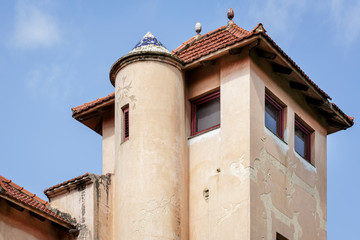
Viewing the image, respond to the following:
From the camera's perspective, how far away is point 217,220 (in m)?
28.3

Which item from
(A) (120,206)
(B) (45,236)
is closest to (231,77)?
(A) (120,206)

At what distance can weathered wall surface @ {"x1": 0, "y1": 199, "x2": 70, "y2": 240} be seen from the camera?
93.1 ft

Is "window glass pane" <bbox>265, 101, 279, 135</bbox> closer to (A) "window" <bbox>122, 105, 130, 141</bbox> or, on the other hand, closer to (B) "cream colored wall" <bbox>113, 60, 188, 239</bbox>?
(B) "cream colored wall" <bbox>113, 60, 188, 239</bbox>

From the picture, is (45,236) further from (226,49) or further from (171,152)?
(226,49)

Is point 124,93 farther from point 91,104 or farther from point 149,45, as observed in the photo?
point 91,104

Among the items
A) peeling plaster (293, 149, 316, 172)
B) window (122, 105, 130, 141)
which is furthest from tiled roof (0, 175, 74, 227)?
peeling plaster (293, 149, 316, 172)

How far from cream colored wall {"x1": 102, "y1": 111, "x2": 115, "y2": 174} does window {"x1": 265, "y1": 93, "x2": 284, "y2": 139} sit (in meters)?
5.39

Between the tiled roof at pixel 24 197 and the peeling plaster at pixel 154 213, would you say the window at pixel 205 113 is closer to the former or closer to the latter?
the peeling plaster at pixel 154 213

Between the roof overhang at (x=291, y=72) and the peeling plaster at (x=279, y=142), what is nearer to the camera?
the roof overhang at (x=291, y=72)

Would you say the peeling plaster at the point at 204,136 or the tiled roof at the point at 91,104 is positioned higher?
the tiled roof at the point at 91,104

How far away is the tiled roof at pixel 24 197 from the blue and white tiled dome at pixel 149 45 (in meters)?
5.51

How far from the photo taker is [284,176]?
30.1 meters

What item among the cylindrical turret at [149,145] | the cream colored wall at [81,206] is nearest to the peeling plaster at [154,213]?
the cylindrical turret at [149,145]

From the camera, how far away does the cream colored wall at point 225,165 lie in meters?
28.0
